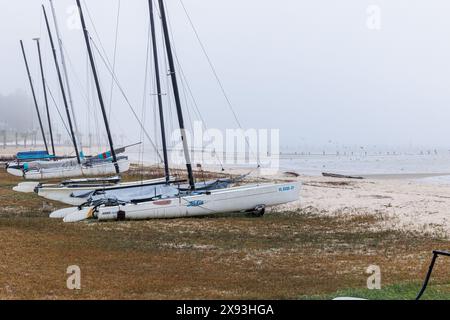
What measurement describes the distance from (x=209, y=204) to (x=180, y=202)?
53.3 inches

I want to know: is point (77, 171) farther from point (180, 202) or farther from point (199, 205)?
point (199, 205)

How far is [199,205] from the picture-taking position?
2380 centimetres

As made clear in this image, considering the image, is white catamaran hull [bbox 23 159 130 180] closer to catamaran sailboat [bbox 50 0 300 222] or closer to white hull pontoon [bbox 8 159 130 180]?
white hull pontoon [bbox 8 159 130 180]

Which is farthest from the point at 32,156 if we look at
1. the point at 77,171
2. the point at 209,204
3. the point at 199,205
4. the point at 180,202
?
the point at 209,204

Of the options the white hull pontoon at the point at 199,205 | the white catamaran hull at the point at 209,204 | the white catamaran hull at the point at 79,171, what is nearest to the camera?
the white hull pontoon at the point at 199,205

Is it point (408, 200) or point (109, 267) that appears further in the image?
point (408, 200)

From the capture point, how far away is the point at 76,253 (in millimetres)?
14750

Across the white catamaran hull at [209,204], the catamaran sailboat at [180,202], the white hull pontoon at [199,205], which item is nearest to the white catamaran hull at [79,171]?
the catamaran sailboat at [180,202]

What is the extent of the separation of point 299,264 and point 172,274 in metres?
3.57

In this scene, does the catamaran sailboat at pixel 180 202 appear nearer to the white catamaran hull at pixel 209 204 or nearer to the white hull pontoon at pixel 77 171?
the white catamaran hull at pixel 209 204

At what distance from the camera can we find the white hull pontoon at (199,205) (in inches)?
896

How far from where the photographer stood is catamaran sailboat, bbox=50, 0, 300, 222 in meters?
22.9
